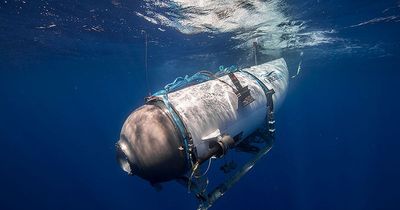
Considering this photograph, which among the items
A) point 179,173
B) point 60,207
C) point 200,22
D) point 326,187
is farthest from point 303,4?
point 60,207

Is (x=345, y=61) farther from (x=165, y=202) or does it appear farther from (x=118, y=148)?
(x=118, y=148)

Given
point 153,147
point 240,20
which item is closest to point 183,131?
point 153,147

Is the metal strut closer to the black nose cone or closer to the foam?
the black nose cone

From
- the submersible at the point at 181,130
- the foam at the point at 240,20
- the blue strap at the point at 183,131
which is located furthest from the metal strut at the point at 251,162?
the foam at the point at 240,20

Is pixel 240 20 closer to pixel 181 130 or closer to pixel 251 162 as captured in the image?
pixel 251 162

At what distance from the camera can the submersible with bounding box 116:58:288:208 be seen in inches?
160

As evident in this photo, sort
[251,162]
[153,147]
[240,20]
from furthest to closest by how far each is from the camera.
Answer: [240,20], [251,162], [153,147]

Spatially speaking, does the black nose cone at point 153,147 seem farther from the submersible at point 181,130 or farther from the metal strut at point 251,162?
the metal strut at point 251,162

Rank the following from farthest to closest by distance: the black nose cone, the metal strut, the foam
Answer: the foam, the metal strut, the black nose cone

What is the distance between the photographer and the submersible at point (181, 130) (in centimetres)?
407

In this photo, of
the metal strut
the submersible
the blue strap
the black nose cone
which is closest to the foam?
the metal strut

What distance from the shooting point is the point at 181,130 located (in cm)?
411

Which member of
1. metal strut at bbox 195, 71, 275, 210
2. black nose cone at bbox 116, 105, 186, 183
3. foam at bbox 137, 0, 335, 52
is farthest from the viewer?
foam at bbox 137, 0, 335, 52

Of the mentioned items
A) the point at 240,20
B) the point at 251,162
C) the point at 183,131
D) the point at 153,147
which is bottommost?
the point at 251,162
